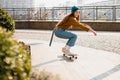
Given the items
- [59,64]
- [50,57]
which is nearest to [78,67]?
[59,64]

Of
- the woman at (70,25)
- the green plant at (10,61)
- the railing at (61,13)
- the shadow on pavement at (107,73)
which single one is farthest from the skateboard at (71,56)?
the railing at (61,13)

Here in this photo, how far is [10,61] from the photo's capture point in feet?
11.6

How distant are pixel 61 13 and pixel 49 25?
2.88 m

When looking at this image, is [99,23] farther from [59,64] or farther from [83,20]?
[59,64]

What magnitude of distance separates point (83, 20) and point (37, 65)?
643 inches

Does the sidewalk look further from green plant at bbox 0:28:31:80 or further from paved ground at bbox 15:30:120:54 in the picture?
green plant at bbox 0:28:31:80

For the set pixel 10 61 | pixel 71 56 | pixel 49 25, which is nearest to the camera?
Answer: pixel 10 61

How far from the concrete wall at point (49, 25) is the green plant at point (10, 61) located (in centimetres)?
2003

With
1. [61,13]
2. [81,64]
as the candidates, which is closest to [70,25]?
[81,64]

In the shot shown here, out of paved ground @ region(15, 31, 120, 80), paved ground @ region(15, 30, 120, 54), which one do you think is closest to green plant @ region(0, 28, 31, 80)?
paved ground @ region(15, 31, 120, 80)

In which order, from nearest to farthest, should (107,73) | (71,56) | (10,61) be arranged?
(10,61) → (107,73) → (71,56)

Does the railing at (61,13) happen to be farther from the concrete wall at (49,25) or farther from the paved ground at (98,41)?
the paved ground at (98,41)

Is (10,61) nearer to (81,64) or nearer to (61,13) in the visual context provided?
(81,64)

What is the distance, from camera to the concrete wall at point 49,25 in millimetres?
23656
